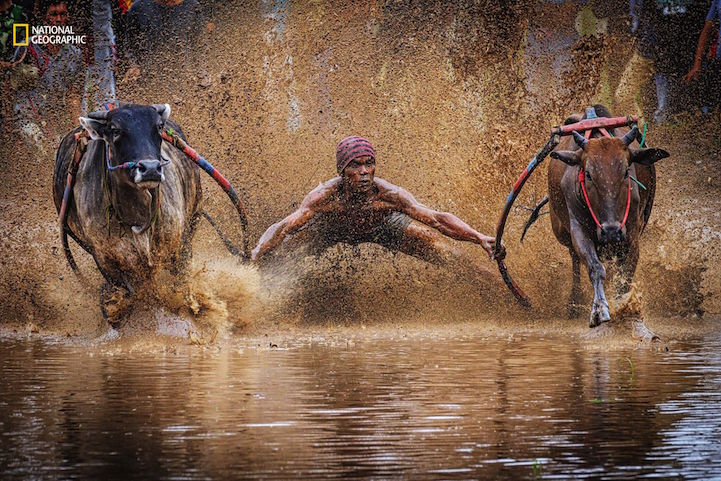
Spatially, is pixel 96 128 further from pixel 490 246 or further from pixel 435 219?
pixel 490 246

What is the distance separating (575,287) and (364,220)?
6.41 feet

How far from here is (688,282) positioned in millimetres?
13828

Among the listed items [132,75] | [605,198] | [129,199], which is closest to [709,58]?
[132,75]

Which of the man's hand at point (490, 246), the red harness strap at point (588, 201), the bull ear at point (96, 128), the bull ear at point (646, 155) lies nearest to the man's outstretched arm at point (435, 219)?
the man's hand at point (490, 246)

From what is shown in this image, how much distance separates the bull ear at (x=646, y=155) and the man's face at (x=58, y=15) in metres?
10.9

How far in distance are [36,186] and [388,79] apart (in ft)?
15.8

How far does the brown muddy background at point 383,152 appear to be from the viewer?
551 inches

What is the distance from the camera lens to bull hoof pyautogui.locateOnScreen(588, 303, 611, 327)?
11.5 metres

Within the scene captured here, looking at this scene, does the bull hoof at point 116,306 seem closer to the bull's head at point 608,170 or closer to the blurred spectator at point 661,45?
the bull's head at point 608,170

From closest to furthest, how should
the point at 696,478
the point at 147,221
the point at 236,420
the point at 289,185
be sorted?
the point at 696,478 → the point at 236,420 → the point at 147,221 → the point at 289,185

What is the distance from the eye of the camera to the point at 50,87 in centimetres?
2158

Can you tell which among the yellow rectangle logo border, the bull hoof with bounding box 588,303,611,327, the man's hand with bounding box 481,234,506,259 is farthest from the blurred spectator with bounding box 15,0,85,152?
the bull hoof with bounding box 588,303,611,327

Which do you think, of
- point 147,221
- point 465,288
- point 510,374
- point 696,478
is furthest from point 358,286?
point 696,478

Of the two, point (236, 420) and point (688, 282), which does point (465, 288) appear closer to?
point (688, 282)
